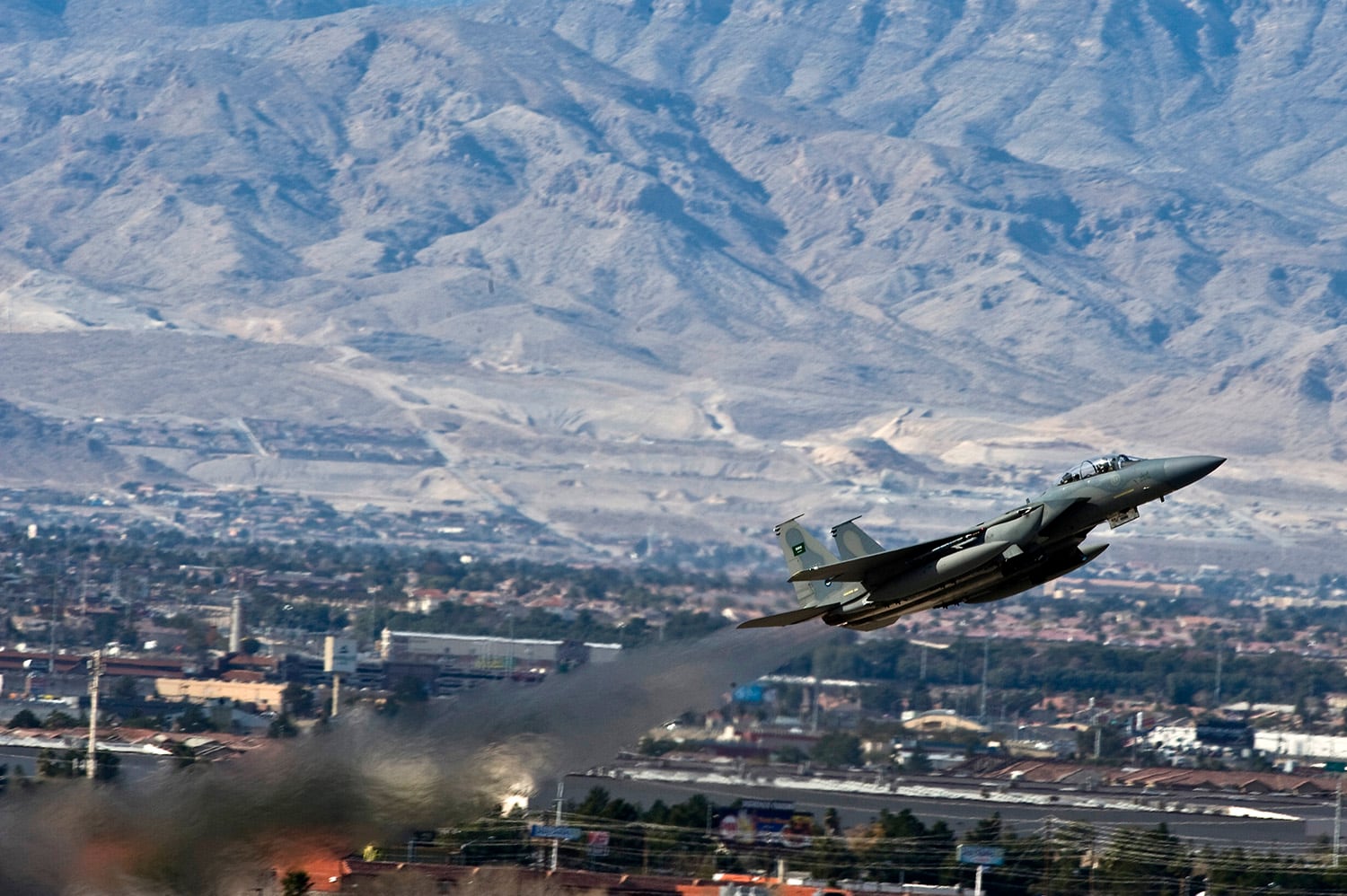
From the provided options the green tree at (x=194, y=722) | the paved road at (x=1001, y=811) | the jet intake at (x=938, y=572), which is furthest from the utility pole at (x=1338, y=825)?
the green tree at (x=194, y=722)

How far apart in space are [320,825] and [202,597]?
10996 centimetres

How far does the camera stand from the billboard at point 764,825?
69.6m

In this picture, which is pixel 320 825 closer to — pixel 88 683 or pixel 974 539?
pixel 974 539

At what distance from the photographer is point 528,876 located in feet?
191

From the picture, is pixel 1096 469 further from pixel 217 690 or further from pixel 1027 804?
pixel 217 690

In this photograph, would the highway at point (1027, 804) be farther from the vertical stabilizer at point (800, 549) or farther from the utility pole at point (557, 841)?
the vertical stabilizer at point (800, 549)

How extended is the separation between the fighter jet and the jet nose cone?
0.02m

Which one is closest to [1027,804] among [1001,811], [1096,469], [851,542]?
[1001,811]

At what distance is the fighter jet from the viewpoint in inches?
1655

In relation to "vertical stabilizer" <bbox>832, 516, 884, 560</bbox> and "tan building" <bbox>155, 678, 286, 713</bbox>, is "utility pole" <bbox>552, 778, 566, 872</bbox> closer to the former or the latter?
"vertical stabilizer" <bbox>832, 516, 884, 560</bbox>

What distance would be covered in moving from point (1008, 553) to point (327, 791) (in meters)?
13.7

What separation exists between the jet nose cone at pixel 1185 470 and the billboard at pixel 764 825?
2827 cm

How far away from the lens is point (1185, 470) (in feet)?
140

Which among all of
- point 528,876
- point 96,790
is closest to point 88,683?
point 528,876
